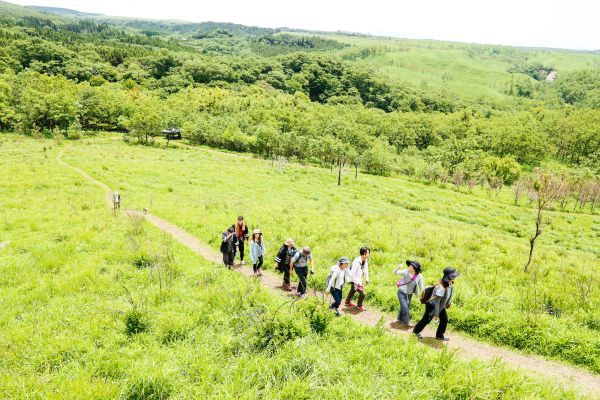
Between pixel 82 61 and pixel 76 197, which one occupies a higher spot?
pixel 82 61

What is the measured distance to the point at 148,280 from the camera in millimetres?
12250

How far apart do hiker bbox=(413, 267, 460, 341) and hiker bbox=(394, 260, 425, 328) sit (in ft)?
2.41

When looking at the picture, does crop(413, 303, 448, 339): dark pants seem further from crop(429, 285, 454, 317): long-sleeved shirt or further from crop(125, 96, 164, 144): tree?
crop(125, 96, 164, 144): tree

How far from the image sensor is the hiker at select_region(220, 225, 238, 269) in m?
14.5

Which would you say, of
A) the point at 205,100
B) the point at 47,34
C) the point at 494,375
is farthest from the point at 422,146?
the point at 47,34

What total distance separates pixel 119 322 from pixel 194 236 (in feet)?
33.1

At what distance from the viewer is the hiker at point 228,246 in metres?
14.5

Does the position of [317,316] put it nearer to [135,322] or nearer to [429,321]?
[429,321]

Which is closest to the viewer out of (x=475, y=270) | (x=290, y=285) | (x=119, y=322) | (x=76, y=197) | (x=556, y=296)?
(x=119, y=322)

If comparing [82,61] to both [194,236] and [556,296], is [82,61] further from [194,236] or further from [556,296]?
[556,296]

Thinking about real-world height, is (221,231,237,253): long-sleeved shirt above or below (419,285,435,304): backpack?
below

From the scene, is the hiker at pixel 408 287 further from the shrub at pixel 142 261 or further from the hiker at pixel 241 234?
the shrub at pixel 142 261

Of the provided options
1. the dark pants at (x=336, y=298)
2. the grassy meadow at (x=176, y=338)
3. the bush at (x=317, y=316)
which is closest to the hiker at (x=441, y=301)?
the grassy meadow at (x=176, y=338)

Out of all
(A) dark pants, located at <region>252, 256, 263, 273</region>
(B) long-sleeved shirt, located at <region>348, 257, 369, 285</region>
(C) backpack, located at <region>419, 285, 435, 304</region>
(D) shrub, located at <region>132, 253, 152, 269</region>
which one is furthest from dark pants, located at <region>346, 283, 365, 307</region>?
(D) shrub, located at <region>132, 253, 152, 269</region>
